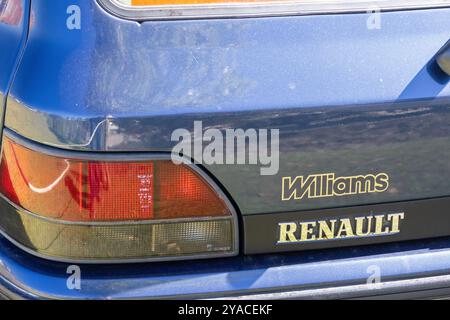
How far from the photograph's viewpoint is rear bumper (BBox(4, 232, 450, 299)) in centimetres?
199

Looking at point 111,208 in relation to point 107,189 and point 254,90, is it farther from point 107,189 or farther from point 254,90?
point 254,90

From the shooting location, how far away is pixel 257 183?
1982 mm

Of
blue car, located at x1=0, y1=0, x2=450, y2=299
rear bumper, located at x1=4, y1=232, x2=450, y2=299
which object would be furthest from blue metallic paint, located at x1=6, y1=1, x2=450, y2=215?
rear bumper, located at x1=4, y1=232, x2=450, y2=299

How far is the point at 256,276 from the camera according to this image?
2047mm

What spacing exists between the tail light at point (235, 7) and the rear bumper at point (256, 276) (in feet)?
2.32

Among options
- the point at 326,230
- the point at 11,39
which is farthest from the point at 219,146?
the point at 11,39

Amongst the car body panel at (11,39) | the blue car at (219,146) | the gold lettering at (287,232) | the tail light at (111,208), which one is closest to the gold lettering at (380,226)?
the blue car at (219,146)

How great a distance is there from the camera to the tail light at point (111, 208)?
192 cm

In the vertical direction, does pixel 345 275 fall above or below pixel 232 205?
below

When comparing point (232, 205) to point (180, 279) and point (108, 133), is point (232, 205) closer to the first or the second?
point (180, 279)

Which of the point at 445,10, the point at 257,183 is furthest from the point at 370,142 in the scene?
the point at 445,10

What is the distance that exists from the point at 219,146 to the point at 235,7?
42cm

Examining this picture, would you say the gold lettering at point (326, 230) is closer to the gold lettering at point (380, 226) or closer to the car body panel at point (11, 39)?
the gold lettering at point (380, 226)
